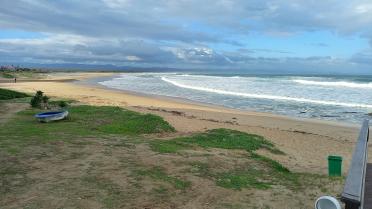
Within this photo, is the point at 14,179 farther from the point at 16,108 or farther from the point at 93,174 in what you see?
the point at 16,108

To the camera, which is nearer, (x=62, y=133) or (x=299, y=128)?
(x=62, y=133)

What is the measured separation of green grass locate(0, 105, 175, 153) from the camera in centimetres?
1088

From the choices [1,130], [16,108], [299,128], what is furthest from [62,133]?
[299,128]

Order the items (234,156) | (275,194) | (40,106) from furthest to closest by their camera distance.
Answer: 1. (40,106)
2. (234,156)
3. (275,194)

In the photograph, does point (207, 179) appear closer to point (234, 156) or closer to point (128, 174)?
point (128, 174)

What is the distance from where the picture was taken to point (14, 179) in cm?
734

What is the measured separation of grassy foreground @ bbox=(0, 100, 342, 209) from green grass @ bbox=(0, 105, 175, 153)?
0.05 meters

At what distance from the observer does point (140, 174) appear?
26.4 ft

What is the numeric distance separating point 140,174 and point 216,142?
15.4ft

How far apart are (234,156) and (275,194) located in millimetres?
2910

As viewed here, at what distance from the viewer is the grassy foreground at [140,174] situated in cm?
682

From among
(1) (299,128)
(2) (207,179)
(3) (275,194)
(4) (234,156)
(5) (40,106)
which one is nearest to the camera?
(3) (275,194)

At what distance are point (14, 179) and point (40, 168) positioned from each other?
2.44 ft

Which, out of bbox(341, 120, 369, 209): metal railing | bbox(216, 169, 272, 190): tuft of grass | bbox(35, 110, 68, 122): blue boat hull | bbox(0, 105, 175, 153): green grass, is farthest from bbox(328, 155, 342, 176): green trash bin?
bbox(35, 110, 68, 122): blue boat hull
